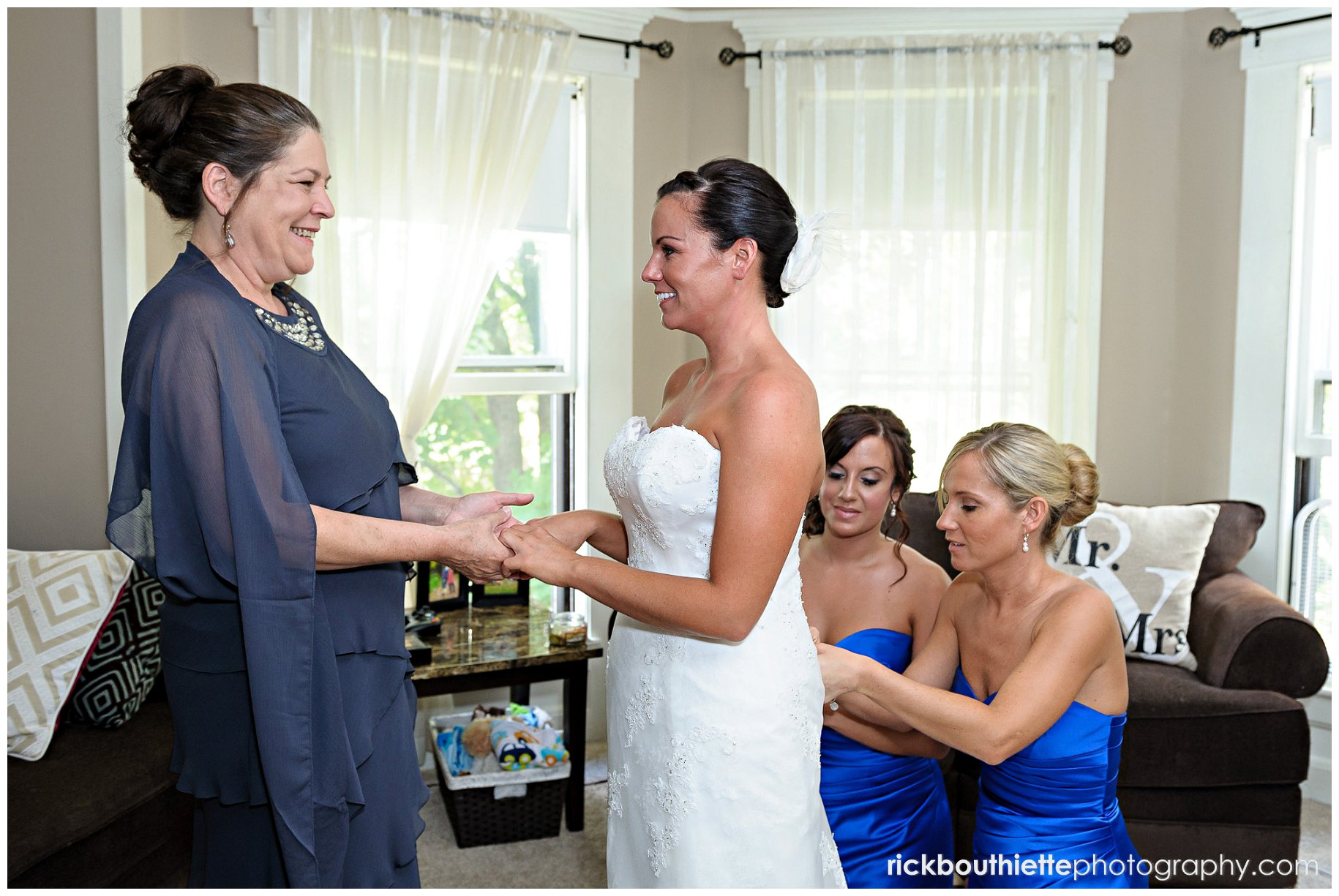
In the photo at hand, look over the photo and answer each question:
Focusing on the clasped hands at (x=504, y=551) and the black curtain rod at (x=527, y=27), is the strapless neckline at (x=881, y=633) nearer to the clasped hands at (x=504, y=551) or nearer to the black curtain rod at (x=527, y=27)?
the clasped hands at (x=504, y=551)

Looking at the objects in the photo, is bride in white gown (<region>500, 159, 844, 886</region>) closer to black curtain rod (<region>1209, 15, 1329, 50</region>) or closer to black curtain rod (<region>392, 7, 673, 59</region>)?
black curtain rod (<region>392, 7, 673, 59</region>)

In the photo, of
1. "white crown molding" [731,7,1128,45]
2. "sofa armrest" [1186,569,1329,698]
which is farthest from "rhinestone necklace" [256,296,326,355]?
"white crown molding" [731,7,1128,45]

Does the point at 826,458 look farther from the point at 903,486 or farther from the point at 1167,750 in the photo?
the point at 1167,750

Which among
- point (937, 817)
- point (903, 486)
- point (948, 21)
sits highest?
point (948, 21)

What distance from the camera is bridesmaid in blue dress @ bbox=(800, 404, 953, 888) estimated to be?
2217 mm

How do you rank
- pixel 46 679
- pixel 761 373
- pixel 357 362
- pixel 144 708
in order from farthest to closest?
pixel 357 362
pixel 144 708
pixel 46 679
pixel 761 373

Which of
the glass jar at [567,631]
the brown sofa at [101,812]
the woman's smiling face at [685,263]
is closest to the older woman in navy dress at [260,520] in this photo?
the woman's smiling face at [685,263]

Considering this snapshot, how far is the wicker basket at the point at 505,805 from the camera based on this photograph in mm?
3125

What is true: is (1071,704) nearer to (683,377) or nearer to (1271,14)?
(683,377)

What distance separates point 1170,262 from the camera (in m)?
4.04

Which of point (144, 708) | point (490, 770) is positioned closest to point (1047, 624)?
point (490, 770)

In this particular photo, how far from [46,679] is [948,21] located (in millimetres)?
3573

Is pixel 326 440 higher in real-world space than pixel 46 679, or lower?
higher

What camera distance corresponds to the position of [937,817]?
2.27m
